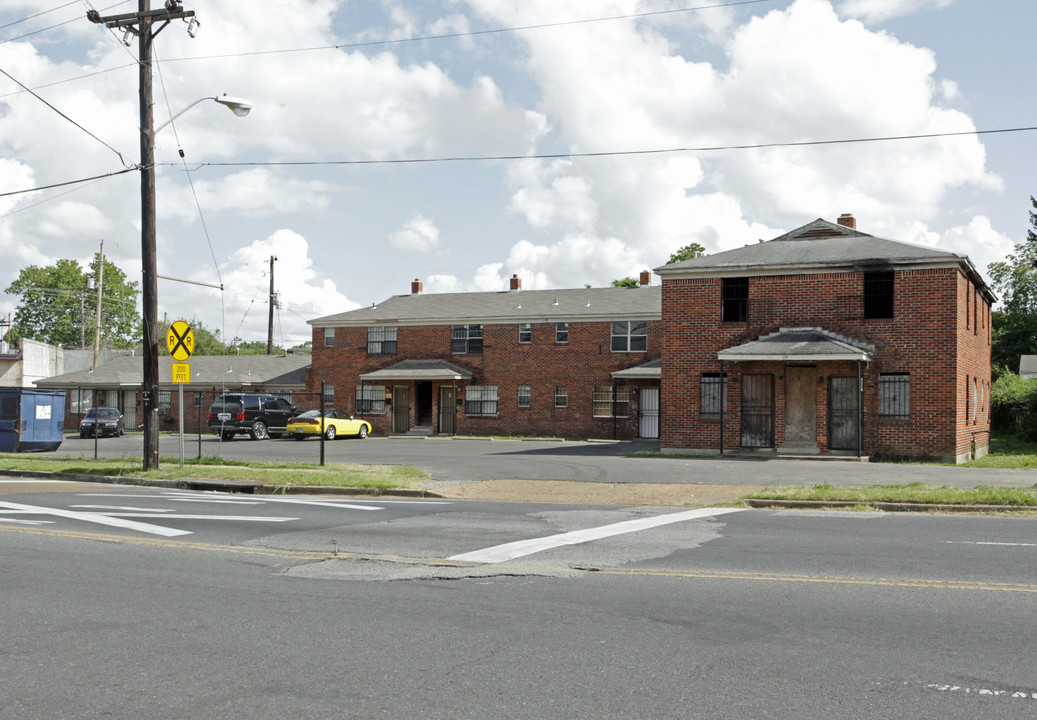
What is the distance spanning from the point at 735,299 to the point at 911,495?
44.1 feet

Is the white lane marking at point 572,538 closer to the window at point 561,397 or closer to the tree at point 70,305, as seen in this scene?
the window at point 561,397

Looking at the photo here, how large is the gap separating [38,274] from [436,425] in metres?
71.4

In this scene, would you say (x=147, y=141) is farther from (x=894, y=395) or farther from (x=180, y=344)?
(x=894, y=395)

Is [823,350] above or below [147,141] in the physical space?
below

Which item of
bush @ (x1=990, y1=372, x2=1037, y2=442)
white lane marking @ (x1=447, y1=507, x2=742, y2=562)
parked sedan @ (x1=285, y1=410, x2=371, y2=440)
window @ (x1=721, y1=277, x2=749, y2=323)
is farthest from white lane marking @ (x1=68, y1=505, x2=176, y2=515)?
bush @ (x1=990, y1=372, x2=1037, y2=442)

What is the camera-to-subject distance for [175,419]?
47.6m

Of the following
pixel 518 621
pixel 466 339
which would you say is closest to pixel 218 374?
pixel 466 339

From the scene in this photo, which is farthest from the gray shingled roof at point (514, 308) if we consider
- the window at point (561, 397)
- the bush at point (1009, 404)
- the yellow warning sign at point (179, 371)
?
the yellow warning sign at point (179, 371)

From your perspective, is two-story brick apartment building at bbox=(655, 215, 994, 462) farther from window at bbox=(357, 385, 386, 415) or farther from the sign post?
window at bbox=(357, 385, 386, 415)

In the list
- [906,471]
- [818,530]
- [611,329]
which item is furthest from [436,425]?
[818,530]

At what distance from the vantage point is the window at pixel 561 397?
39656 mm

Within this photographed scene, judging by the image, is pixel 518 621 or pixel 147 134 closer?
pixel 518 621

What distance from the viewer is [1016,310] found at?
72625mm

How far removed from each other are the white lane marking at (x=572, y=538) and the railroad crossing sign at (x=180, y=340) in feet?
37.5
